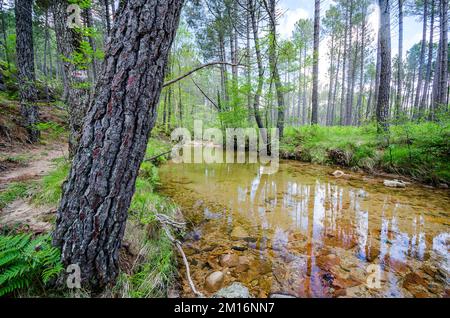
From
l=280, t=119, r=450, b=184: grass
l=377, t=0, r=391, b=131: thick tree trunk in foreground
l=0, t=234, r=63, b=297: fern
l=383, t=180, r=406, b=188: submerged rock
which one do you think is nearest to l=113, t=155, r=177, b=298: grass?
l=0, t=234, r=63, b=297: fern

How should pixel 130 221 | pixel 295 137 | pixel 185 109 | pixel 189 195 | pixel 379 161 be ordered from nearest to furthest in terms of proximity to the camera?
1. pixel 130 221
2. pixel 189 195
3. pixel 379 161
4. pixel 295 137
5. pixel 185 109

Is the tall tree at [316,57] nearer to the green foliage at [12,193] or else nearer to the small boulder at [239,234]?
the small boulder at [239,234]

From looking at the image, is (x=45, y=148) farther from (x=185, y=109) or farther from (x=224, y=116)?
(x=185, y=109)

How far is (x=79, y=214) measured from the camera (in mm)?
1354

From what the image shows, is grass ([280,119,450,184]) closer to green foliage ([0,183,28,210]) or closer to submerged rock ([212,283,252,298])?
submerged rock ([212,283,252,298])

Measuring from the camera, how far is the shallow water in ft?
6.54

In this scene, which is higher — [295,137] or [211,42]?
[211,42]

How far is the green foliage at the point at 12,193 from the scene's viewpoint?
7.87 feet

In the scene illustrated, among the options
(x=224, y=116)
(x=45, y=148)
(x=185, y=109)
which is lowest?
(x=45, y=148)

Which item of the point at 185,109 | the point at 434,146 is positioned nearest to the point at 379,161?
the point at 434,146

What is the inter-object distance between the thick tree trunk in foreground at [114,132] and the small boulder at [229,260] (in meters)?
1.32

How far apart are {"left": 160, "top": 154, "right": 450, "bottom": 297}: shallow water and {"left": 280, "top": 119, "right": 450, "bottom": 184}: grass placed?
2.52ft

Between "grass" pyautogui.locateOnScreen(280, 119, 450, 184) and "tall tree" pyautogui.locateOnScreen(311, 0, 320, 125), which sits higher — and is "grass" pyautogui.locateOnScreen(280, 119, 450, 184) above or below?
below

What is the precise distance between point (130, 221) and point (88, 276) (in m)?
0.98
